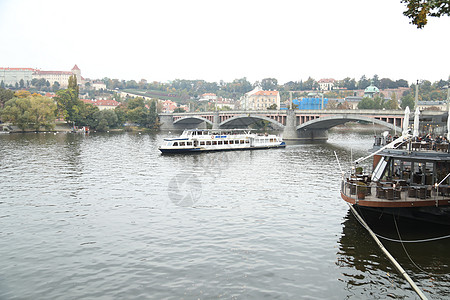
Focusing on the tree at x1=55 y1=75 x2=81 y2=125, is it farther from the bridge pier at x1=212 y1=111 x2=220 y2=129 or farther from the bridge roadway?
the bridge pier at x1=212 y1=111 x2=220 y2=129

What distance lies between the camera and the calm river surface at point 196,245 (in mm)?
16984

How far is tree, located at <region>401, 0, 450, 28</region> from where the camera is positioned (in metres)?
16.8

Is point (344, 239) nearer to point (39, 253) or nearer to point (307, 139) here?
point (39, 253)

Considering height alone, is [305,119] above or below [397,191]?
above

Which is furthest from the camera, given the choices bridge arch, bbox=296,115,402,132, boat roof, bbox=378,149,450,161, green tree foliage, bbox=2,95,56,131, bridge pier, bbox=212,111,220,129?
bridge pier, bbox=212,111,220,129

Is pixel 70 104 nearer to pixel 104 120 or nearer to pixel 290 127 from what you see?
pixel 104 120

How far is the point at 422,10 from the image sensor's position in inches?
679

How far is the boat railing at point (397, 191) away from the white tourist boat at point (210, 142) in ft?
153

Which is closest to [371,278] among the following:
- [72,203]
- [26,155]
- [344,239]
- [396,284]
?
[396,284]

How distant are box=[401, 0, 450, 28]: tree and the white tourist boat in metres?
52.4

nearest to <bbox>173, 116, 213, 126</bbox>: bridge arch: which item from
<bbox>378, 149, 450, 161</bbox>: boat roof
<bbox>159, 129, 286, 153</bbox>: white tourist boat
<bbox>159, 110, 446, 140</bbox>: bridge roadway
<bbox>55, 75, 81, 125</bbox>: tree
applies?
<bbox>159, 110, 446, 140</bbox>: bridge roadway

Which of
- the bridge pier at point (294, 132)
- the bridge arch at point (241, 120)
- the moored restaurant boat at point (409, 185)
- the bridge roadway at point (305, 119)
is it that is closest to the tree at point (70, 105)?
the bridge roadway at point (305, 119)

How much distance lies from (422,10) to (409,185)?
1110 centimetres

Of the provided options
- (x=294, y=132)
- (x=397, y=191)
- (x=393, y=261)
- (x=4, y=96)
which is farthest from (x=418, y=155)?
(x=4, y=96)
